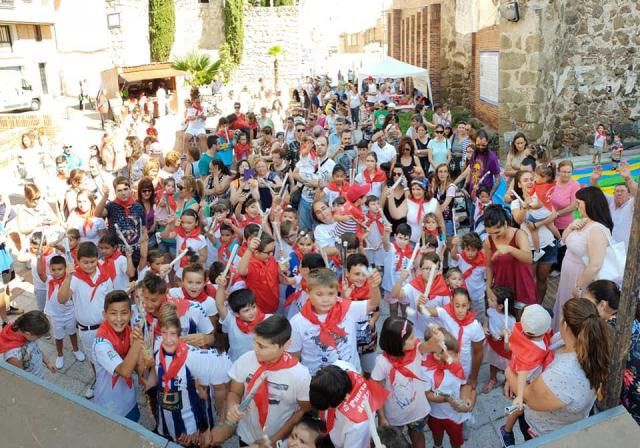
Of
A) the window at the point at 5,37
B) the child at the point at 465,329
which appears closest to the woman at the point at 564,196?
the child at the point at 465,329

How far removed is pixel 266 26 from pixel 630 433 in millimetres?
35020

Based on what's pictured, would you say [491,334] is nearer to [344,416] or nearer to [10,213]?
[344,416]

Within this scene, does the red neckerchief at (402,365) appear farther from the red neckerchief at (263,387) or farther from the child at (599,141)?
the child at (599,141)

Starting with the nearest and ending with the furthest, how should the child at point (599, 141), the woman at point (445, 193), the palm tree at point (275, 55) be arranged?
the woman at point (445, 193), the child at point (599, 141), the palm tree at point (275, 55)

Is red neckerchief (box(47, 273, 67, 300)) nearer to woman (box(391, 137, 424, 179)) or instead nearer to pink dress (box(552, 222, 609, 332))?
pink dress (box(552, 222, 609, 332))

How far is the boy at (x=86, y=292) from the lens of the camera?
5191mm

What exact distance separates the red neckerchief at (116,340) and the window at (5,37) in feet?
101

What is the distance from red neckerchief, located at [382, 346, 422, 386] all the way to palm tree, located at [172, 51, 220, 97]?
2563 cm

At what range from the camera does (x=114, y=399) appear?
405cm

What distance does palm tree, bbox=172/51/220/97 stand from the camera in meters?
27.8

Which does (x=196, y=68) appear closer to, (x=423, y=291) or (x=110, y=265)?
(x=110, y=265)

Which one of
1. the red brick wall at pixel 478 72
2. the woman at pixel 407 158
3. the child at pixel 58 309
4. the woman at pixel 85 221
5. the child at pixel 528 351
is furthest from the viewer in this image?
→ the red brick wall at pixel 478 72

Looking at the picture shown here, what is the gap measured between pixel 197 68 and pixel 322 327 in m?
26.3

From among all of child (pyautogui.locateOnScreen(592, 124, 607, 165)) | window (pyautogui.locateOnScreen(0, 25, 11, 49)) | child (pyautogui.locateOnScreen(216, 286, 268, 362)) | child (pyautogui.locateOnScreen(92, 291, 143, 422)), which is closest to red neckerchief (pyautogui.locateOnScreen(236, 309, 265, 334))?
child (pyautogui.locateOnScreen(216, 286, 268, 362))
